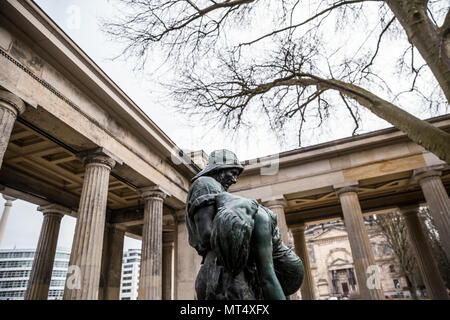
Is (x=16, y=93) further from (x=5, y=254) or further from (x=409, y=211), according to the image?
(x=5, y=254)

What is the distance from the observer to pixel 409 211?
55.7ft

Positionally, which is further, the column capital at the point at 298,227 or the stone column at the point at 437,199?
the column capital at the point at 298,227

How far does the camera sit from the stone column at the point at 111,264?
15.3m

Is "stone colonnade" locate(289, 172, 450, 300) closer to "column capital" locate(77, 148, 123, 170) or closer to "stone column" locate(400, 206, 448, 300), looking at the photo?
"stone column" locate(400, 206, 448, 300)

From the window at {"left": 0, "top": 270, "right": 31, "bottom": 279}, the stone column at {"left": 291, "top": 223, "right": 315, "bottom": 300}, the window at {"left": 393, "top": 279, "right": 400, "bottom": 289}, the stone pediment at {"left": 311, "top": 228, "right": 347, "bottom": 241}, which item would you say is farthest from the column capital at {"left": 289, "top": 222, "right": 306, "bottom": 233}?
the window at {"left": 0, "top": 270, "right": 31, "bottom": 279}

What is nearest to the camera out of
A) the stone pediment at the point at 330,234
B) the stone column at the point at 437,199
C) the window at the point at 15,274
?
the stone column at the point at 437,199

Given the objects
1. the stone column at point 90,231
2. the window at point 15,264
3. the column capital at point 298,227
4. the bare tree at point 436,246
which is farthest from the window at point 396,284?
the window at point 15,264

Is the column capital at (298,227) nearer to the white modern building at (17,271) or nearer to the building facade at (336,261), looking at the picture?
the building facade at (336,261)

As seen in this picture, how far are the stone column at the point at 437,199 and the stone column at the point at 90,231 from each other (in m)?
12.8

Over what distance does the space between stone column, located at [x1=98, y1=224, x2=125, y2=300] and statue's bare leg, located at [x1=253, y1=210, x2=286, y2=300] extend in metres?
15.7

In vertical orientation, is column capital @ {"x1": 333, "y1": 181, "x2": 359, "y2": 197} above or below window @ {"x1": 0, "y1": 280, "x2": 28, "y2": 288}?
below

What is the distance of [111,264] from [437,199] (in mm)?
16536

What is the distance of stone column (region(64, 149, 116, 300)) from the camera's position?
7562 millimetres

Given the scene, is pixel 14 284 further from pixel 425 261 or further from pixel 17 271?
pixel 425 261
